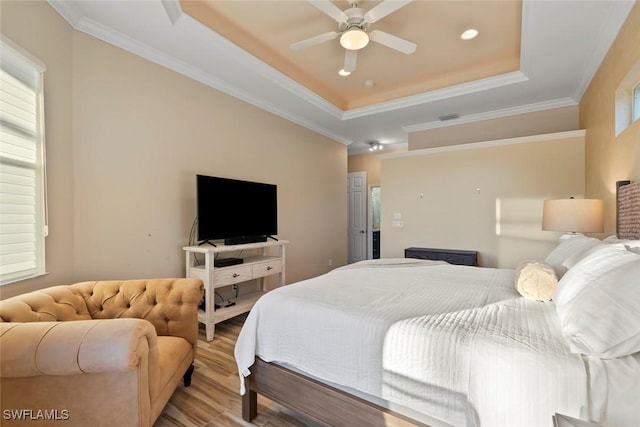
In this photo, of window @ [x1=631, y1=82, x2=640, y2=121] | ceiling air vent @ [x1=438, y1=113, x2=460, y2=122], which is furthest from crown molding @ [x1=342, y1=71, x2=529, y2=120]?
window @ [x1=631, y1=82, x2=640, y2=121]

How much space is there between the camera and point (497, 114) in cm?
439

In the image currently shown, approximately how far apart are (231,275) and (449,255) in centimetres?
294

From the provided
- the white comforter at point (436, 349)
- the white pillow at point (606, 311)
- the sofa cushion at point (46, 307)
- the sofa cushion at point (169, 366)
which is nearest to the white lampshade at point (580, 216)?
the white comforter at point (436, 349)

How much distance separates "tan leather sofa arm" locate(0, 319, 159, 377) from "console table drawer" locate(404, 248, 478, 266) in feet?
12.1

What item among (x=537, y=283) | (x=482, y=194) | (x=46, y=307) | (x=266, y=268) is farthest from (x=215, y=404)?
(x=482, y=194)

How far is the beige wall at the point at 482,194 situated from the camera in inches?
147

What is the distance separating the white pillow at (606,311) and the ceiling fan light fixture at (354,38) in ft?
7.56

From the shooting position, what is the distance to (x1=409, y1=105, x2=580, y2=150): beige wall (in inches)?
159

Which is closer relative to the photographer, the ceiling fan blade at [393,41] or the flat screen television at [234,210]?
the ceiling fan blade at [393,41]

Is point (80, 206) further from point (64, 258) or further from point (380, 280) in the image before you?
point (380, 280)

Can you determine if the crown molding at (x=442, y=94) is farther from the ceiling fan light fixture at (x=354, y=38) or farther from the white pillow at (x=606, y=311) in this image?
the white pillow at (x=606, y=311)

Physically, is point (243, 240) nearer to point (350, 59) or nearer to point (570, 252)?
point (350, 59)

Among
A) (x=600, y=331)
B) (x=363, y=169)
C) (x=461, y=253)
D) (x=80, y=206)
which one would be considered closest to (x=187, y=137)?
(x=80, y=206)

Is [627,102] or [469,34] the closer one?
[627,102]
